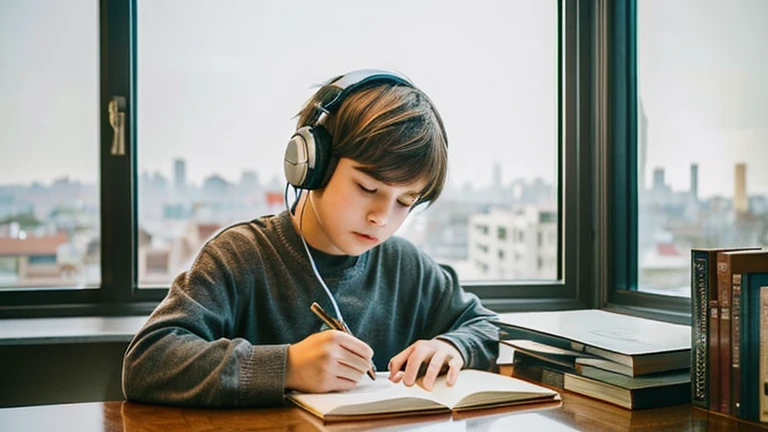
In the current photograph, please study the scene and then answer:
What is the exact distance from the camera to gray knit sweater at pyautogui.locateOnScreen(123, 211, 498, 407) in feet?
3.42

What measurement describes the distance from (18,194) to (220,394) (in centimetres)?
91

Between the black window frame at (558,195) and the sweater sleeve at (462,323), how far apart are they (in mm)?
420

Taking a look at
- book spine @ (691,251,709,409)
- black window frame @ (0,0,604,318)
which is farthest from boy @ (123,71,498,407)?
black window frame @ (0,0,604,318)

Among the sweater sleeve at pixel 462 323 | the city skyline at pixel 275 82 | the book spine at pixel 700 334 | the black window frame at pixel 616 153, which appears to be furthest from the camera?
the black window frame at pixel 616 153

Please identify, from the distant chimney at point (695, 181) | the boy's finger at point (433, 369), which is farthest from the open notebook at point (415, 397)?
the distant chimney at point (695, 181)

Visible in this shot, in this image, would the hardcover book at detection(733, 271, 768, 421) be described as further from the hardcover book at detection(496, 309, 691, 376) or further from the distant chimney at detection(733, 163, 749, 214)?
the distant chimney at detection(733, 163, 749, 214)

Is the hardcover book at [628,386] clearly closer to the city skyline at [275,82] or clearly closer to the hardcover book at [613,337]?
the hardcover book at [613,337]

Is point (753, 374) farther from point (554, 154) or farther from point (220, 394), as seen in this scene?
point (554, 154)

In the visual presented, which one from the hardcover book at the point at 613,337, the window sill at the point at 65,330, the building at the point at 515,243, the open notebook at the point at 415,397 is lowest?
the open notebook at the point at 415,397

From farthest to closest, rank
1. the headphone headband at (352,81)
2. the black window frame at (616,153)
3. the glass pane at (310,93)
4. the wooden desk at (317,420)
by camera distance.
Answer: the black window frame at (616,153) → the glass pane at (310,93) → the headphone headband at (352,81) → the wooden desk at (317,420)

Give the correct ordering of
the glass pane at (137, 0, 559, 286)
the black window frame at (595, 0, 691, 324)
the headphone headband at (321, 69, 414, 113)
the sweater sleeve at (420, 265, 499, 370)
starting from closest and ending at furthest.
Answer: the headphone headband at (321, 69, 414, 113), the sweater sleeve at (420, 265, 499, 370), the glass pane at (137, 0, 559, 286), the black window frame at (595, 0, 691, 324)

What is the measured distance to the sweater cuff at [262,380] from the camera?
1.03 metres

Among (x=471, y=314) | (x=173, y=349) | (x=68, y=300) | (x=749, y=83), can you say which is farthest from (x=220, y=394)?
(x=749, y=83)

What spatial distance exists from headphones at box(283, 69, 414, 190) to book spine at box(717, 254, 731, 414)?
0.57m
